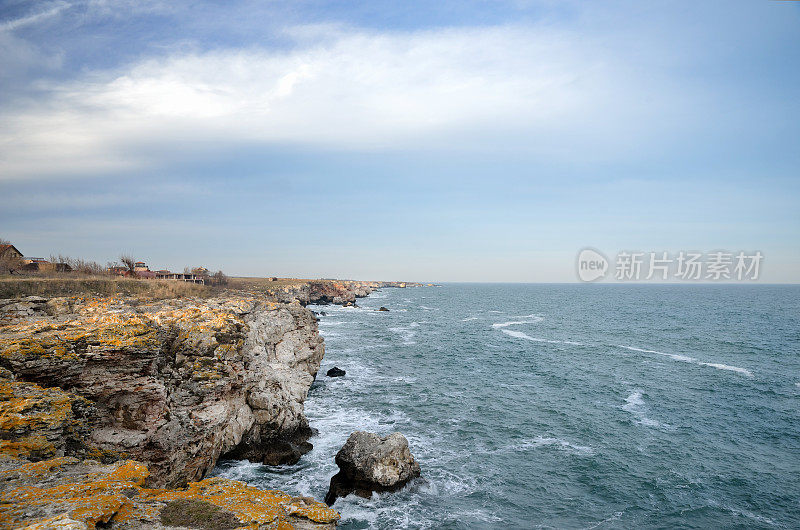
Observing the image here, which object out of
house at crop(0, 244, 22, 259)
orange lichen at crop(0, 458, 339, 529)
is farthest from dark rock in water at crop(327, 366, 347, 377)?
house at crop(0, 244, 22, 259)

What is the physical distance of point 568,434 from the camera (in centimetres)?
2608

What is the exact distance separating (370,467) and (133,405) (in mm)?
10214

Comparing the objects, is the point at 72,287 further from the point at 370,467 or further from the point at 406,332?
the point at 406,332

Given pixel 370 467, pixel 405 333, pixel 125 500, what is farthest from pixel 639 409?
pixel 405 333

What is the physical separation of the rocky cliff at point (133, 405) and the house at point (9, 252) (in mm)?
21515

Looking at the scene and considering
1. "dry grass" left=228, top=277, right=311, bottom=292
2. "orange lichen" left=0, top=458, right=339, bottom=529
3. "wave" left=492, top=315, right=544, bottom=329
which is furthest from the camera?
"wave" left=492, top=315, right=544, bottom=329

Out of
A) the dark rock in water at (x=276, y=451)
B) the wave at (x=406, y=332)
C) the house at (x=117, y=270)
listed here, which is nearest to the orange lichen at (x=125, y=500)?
the dark rock in water at (x=276, y=451)

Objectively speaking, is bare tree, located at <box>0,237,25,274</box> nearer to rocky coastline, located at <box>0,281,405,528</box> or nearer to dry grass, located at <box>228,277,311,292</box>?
rocky coastline, located at <box>0,281,405,528</box>

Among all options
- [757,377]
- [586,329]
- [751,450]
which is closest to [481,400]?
[751,450]

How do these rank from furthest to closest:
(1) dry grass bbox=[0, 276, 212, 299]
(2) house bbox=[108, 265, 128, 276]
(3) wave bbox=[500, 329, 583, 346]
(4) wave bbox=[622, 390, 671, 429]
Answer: (3) wave bbox=[500, 329, 583, 346]
(2) house bbox=[108, 265, 128, 276]
(4) wave bbox=[622, 390, 671, 429]
(1) dry grass bbox=[0, 276, 212, 299]

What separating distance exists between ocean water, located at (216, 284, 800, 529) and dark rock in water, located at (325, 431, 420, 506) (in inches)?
19.5

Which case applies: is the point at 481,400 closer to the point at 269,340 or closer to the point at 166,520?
the point at 269,340

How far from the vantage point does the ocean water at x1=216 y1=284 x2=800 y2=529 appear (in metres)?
17.8

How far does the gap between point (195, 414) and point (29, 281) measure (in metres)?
15.7
